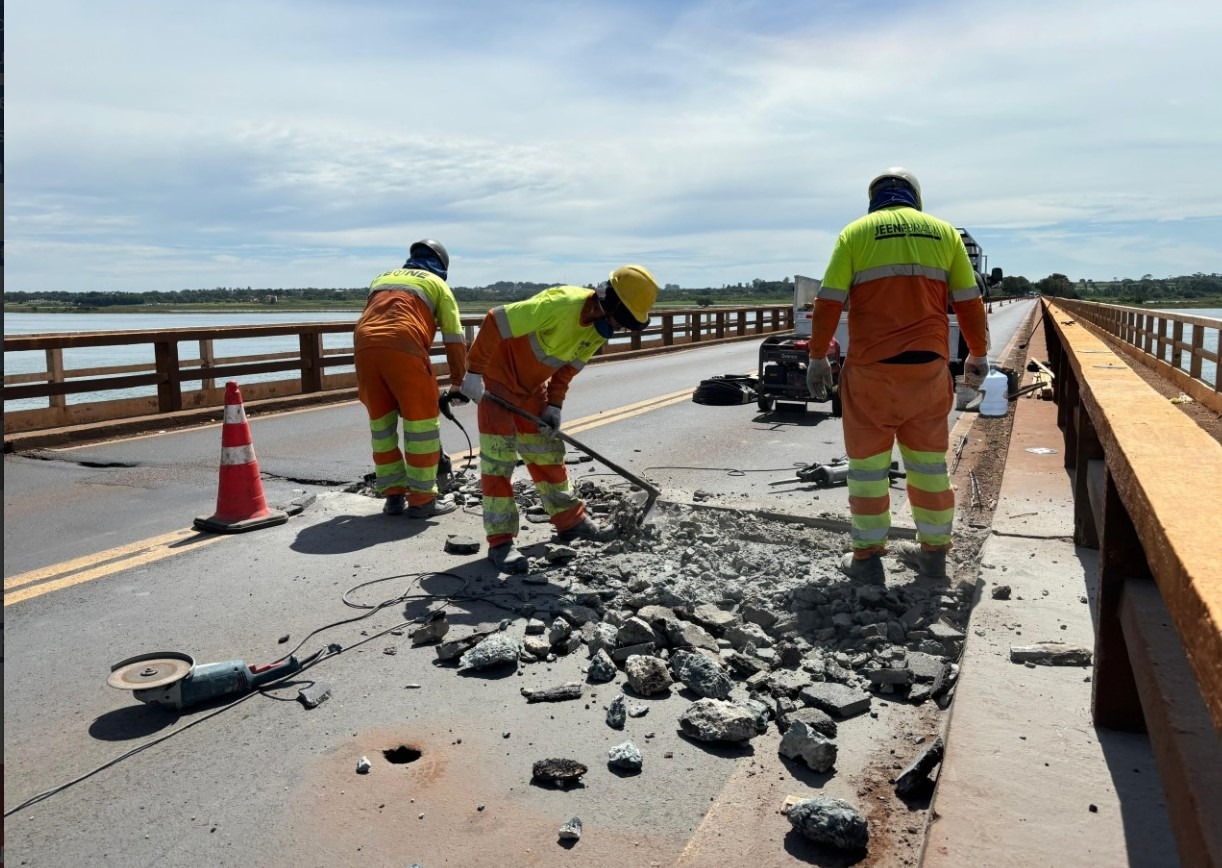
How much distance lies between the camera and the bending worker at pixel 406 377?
6.78 meters

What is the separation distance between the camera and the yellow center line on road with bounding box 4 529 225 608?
16.9ft

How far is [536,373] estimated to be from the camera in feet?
18.8

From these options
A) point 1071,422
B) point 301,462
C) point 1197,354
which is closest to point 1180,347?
point 1197,354

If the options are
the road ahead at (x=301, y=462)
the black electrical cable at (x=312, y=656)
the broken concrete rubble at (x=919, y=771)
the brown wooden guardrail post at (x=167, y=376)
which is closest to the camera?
the broken concrete rubble at (x=919, y=771)

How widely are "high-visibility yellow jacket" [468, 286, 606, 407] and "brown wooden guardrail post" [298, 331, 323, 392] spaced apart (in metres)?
8.59

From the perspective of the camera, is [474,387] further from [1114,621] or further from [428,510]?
[1114,621]

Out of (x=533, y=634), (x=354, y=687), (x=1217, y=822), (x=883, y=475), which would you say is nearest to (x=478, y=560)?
(x=533, y=634)

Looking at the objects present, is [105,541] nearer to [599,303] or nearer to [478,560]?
[478,560]

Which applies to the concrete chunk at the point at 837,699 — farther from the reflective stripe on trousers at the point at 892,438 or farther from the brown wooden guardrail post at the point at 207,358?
the brown wooden guardrail post at the point at 207,358

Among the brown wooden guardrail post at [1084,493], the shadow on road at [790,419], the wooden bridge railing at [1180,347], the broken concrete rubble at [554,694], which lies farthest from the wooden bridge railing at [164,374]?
the wooden bridge railing at [1180,347]

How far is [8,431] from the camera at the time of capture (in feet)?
32.9

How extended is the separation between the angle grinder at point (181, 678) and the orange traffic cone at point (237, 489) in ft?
8.20

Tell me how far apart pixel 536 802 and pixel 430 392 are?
4293 mm

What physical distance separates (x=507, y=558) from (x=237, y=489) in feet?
6.91
